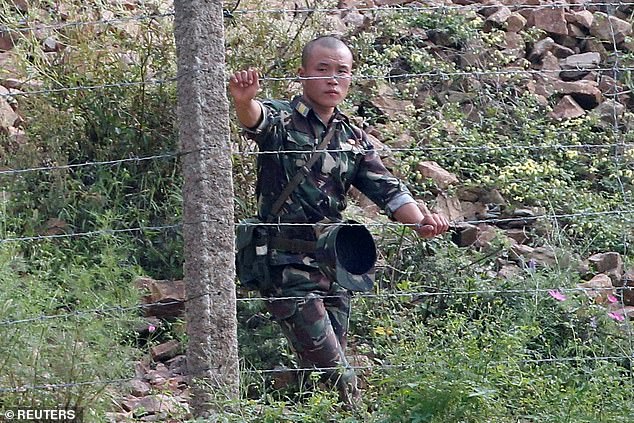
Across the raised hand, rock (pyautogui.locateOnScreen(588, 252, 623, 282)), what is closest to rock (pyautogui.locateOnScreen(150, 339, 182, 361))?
the raised hand

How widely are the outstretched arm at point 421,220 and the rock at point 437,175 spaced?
6.79 ft

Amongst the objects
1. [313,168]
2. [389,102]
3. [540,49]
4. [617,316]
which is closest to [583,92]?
[540,49]

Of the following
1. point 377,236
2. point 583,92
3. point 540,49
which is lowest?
point 377,236

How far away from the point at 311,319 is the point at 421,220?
56 centimetres

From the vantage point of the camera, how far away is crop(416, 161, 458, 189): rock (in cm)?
670

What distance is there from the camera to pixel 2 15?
659 cm

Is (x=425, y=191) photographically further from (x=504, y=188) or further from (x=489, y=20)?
(x=489, y=20)

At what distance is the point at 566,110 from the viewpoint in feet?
24.7

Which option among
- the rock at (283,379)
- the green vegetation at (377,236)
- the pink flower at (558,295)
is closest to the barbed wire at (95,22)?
the green vegetation at (377,236)

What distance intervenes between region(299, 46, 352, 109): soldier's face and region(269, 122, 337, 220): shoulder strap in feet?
0.47

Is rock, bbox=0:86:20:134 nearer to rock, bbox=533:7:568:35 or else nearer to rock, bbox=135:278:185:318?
rock, bbox=135:278:185:318

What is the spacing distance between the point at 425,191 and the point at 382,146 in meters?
0.41

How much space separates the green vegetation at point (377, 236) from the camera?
399 cm

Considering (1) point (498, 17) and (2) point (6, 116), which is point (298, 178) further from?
(1) point (498, 17)
